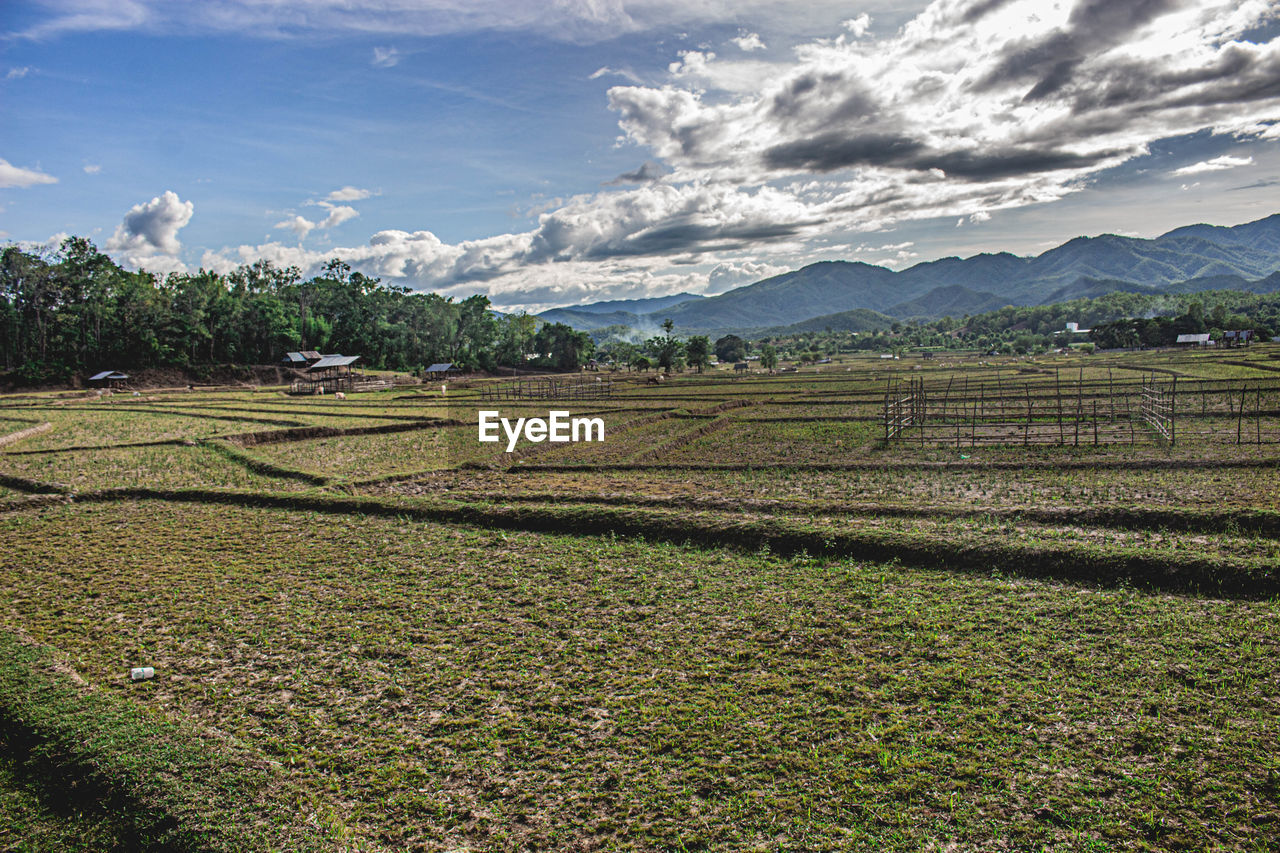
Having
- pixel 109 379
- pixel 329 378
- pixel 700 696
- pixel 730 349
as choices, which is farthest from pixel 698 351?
pixel 700 696

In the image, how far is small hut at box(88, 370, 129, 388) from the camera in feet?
215

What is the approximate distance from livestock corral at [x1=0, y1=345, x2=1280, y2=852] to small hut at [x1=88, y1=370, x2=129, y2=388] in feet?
197

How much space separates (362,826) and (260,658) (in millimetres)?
3947

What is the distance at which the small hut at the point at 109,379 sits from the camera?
65625 mm

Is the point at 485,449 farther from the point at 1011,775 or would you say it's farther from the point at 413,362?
the point at 413,362

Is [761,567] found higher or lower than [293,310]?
lower

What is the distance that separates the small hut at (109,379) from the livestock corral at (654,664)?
60152 millimetres

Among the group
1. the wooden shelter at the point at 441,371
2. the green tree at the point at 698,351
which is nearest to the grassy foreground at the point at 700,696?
the wooden shelter at the point at 441,371

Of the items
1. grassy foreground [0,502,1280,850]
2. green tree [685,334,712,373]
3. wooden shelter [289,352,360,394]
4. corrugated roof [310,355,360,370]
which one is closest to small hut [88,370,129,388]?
wooden shelter [289,352,360,394]

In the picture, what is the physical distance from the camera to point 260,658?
824 centimetres

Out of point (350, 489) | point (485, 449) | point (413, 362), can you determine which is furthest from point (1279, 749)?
point (413, 362)

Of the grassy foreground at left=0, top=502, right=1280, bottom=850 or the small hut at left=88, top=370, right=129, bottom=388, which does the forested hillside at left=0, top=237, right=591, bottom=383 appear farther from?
the grassy foreground at left=0, top=502, right=1280, bottom=850

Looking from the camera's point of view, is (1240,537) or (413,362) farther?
(413,362)

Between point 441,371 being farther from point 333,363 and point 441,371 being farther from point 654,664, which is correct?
point 654,664
